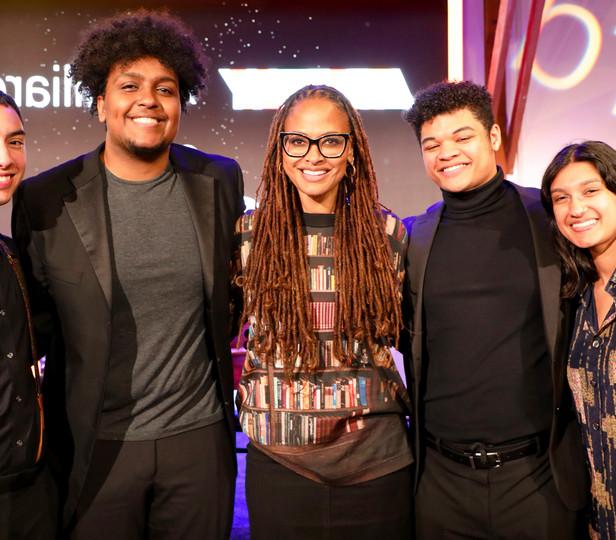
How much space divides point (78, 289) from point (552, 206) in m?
1.57

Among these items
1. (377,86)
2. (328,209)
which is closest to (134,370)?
(328,209)

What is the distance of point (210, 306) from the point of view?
2197 millimetres

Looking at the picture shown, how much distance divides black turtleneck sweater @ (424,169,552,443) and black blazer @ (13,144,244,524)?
0.73m

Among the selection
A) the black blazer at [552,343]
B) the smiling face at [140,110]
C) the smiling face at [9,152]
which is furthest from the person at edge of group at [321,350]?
the smiling face at [9,152]

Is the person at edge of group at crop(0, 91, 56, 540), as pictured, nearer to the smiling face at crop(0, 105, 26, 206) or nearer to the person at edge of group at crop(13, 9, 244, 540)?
the smiling face at crop(0, 105, 26, 206)

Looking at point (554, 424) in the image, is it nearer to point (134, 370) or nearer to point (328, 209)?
point (328, 209)

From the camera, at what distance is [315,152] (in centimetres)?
204

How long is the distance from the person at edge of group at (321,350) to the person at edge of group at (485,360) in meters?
0.15

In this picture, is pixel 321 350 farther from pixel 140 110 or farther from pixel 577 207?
pixel 140 110

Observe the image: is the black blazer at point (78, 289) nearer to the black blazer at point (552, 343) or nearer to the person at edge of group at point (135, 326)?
the person at edge of group at point (135, 326)

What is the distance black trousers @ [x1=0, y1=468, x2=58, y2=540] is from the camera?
1.81 m

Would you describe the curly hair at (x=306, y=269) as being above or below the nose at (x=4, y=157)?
below

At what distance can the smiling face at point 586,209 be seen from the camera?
2.00 metres

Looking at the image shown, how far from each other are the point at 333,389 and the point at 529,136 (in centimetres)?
366
